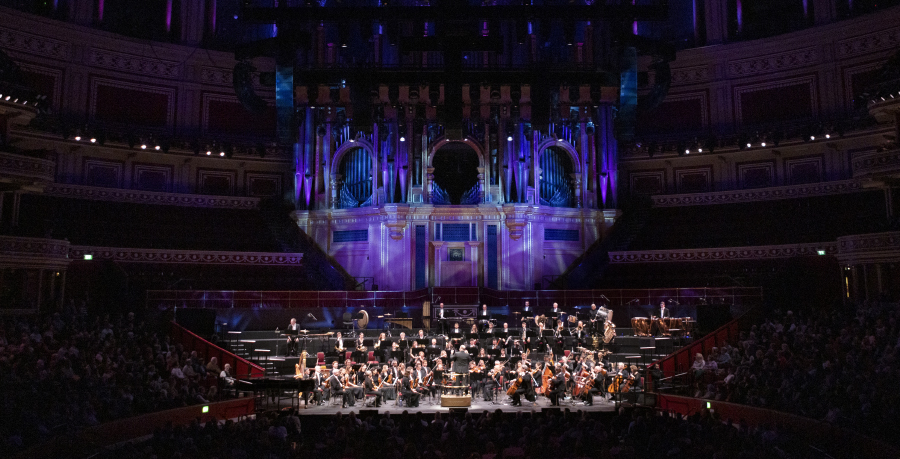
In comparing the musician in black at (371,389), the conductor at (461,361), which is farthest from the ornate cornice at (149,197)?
the conductor at (461,361)

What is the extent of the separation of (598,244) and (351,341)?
1230 centimetres

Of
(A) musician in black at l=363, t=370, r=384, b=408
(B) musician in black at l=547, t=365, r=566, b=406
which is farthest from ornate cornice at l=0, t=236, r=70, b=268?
(B) musician in black at l=547, t=365, r=566, b=406

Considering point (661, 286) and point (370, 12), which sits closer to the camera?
point (370, 12)

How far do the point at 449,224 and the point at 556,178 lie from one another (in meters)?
4.44

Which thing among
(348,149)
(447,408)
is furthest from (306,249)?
(447,408)

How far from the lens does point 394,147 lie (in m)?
27.5

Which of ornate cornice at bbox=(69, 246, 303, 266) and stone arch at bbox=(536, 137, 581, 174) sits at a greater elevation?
stone arch at bbox=(536, 137, 581, 174)

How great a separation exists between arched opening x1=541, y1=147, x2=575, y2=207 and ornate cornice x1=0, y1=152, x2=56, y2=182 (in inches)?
636

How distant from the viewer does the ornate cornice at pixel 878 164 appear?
67.2 ft

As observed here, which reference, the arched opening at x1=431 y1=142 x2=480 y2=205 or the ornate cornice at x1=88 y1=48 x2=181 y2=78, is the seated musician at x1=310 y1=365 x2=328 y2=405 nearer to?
the arched opening at x1=431 y1=142 x2=480 y2=205

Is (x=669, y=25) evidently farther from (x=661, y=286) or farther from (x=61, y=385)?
(x=61, y=385)

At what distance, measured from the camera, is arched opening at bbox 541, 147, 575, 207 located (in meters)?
Result: 28.1

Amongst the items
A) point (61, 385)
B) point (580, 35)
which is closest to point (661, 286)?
point (580, 35)

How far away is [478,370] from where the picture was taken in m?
17.5
